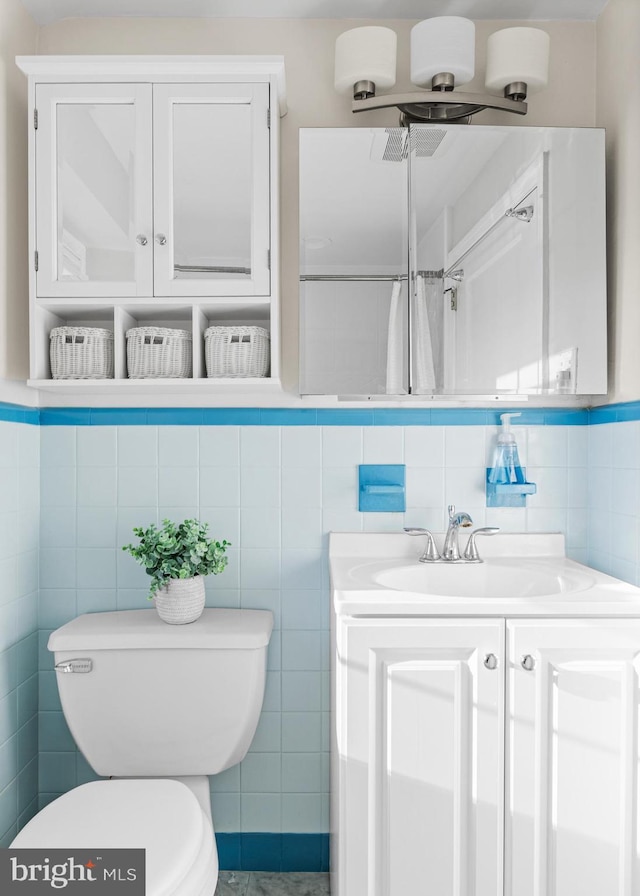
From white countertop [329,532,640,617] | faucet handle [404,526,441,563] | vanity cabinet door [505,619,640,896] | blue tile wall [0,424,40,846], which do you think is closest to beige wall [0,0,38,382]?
blue tile wall [0,424,40,846]

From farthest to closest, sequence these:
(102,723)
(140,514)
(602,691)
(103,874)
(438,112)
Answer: (140,514) → (438,112) → (102,723) → (602,691) → (103,874)

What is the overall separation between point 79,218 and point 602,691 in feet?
5.20

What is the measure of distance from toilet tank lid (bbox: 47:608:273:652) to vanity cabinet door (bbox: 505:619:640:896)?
0.63m

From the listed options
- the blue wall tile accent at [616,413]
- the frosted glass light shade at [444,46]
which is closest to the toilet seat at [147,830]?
the blue wall tile accent at [616,413]

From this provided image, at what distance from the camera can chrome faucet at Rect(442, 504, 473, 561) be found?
1.74 metres

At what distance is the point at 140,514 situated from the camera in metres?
1.86

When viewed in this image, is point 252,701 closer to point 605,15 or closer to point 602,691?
point 602,691

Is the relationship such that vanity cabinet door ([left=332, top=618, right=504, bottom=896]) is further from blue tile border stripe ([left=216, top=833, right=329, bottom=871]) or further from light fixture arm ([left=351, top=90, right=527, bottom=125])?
light fixture arm ([left=351, top=90, right=527, bottom=125])

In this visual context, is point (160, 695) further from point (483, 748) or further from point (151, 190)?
point (151, 190)

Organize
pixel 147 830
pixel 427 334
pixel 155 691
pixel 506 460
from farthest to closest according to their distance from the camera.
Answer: pixel 506 460
pixel 427 334
pixel 155 691
pixel 147 830

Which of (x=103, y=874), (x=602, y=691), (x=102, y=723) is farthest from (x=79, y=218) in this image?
(x=602, y=691)

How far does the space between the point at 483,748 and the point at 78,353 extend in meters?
1.29

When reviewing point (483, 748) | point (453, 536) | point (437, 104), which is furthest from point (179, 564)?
point (437, 104)

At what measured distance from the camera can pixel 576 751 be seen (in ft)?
4.35
